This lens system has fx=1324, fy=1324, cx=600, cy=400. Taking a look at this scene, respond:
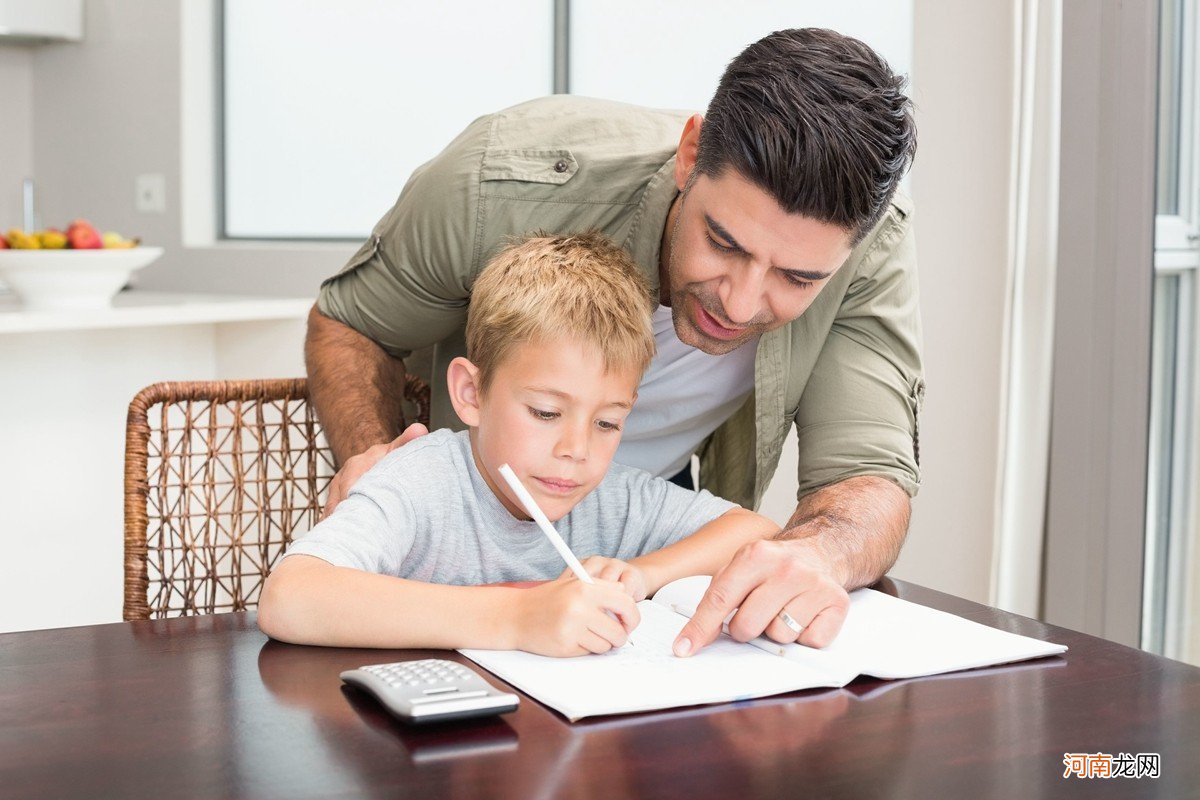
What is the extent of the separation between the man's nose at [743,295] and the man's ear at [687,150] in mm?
148

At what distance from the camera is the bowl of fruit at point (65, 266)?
2.62m

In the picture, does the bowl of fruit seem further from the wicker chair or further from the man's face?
the man's face

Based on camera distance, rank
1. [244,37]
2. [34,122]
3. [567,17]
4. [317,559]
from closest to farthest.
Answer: [317,559], [567,17], [244,37], [34,122]

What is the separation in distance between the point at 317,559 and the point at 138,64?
3.20 meters

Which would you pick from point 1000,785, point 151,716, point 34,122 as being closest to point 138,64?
point 34,122

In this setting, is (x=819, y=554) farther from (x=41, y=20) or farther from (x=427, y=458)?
(x=41, y=20)

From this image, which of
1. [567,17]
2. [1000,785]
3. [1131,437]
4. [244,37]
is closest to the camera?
[1000,785]

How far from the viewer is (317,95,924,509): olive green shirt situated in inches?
58.7

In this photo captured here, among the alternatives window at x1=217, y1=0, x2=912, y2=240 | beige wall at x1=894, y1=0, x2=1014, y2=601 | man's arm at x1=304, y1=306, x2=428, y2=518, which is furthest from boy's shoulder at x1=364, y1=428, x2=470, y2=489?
window at x1=217, y1=0, x2=912, y2=240

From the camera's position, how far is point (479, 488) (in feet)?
4.27

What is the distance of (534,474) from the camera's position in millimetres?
1228

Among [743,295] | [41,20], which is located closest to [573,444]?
[743,295]

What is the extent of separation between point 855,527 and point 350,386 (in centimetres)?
68

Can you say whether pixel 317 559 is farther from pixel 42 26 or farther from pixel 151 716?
pixel 42 26
